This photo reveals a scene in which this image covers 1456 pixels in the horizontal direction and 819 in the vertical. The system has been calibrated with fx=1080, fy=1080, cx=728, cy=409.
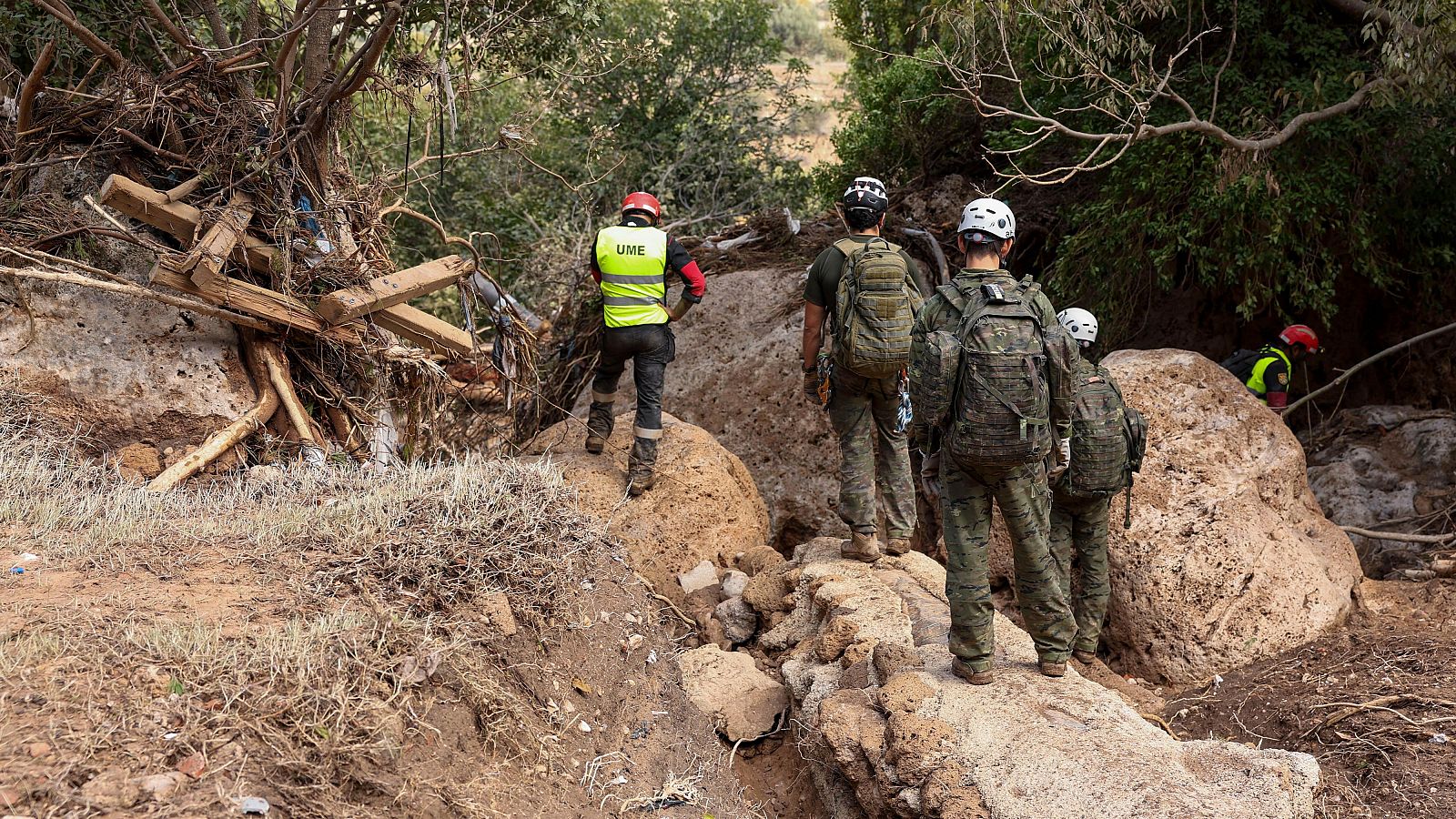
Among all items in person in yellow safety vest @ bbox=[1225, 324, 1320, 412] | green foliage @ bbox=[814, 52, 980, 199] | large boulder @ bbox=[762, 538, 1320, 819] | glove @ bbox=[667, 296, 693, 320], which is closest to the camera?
large boulder @ bbox=[762, 538, 1320, 819]

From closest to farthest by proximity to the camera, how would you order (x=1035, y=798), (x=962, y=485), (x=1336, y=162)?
(x=1035, y=798), (x=962, y=485), (x=1336, y=162)

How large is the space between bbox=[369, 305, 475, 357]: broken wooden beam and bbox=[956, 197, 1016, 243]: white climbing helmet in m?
4.25

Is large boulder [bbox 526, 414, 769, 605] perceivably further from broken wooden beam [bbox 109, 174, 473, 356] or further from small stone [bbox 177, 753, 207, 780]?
small stone [bbox 177, 753, 207, 780]

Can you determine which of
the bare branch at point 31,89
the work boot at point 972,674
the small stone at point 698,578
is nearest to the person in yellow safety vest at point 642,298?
the small stone at point 698,578

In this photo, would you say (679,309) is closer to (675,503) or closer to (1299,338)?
(675,503)

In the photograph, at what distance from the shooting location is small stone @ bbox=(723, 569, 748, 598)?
6.56 m

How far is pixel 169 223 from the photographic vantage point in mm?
6945

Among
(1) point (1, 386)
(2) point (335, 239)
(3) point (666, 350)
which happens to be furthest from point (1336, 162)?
(1) point (1, 386)

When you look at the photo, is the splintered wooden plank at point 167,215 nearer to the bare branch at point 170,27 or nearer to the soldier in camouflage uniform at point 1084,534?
the bare branch at point 170,27

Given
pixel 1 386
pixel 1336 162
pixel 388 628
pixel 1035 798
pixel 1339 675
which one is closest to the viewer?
pixel 1035 798

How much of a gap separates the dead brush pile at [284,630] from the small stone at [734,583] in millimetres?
962

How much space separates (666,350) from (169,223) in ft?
10.8

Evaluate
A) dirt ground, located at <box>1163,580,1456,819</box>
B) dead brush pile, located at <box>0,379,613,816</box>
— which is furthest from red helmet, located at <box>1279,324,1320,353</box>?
dead brush pile, located at <box>0,379,613,816</box>

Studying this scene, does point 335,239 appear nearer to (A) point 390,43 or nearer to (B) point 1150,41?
(A) point 390,43
